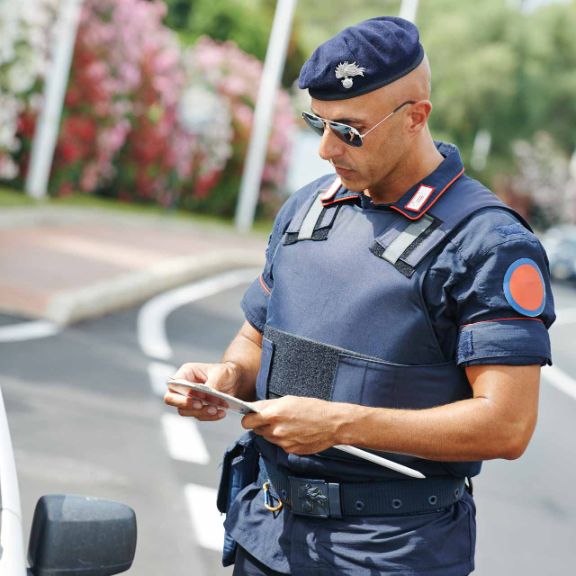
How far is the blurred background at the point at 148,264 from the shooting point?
638cm

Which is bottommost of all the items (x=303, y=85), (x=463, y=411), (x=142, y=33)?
(x=142, y=33)

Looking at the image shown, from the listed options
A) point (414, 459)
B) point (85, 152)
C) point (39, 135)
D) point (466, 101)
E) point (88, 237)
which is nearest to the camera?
point (414, 459)

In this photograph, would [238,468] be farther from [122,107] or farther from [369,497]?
[122,107]

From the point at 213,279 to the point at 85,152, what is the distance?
27.4 ft

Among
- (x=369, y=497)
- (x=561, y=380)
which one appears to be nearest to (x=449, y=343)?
(x=369, y=497)

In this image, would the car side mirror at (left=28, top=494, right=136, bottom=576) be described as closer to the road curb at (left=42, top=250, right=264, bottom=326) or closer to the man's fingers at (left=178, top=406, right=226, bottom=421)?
the man's fingers at (left=178, top=406, right=226, bottom=421)

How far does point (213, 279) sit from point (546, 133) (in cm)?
5076

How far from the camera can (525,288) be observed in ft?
8.46

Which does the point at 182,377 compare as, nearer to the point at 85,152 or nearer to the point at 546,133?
the point at 85,152

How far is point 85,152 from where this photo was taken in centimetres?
2527

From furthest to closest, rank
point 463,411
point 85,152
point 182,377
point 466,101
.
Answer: point 466,101, point 85,152, point 182,377, point 463,411

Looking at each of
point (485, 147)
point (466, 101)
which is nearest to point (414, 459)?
point (466, 101)

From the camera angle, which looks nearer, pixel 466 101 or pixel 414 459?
pixel 414 459

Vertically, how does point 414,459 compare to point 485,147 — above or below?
above
